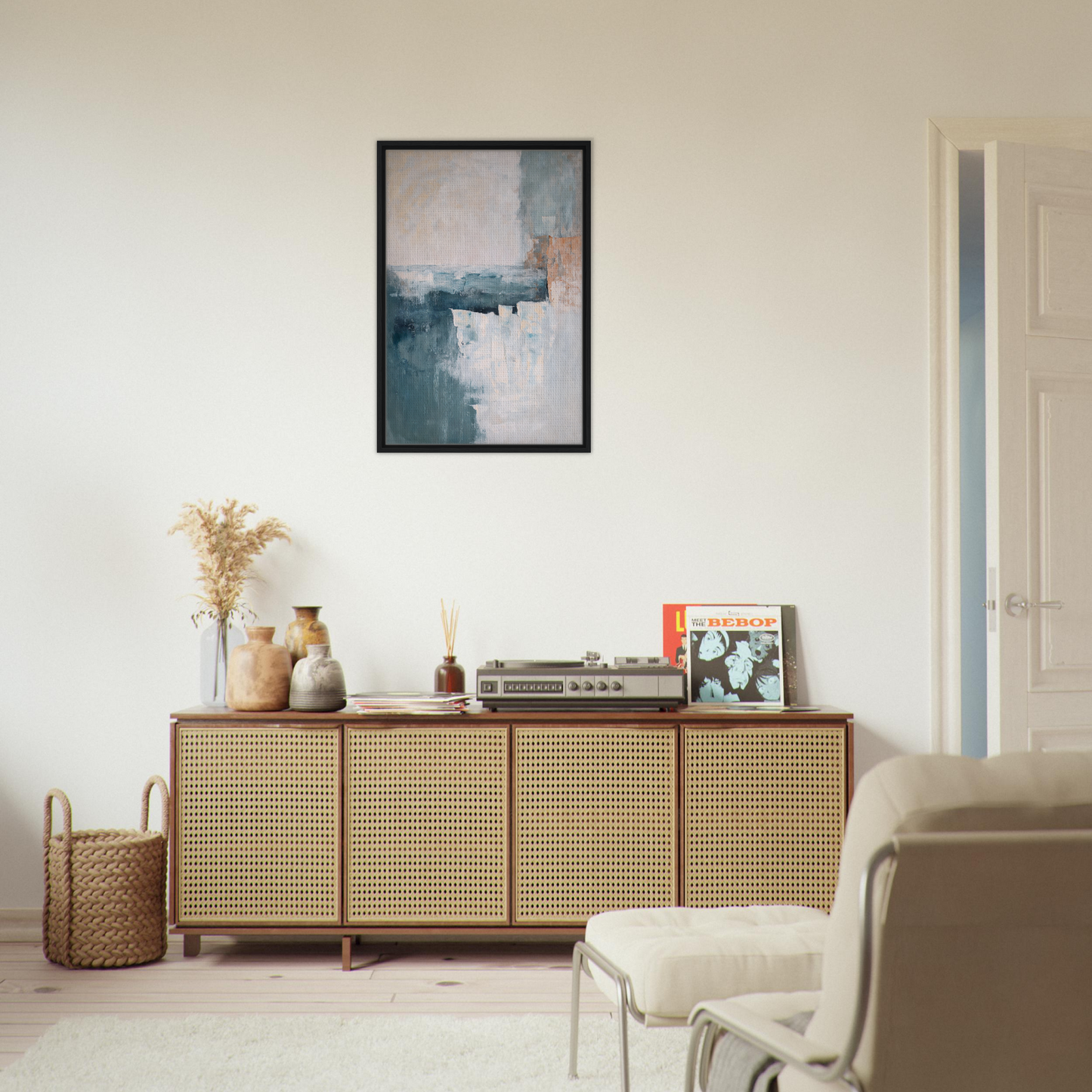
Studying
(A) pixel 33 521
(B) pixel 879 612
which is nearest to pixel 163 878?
(A) pixel 33 521

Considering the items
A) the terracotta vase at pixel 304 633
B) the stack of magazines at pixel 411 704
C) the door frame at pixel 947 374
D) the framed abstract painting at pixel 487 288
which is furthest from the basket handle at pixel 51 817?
the door frame at pixel 947 374

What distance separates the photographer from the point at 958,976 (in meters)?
1.29

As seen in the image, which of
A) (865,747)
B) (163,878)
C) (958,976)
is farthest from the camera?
(865,747)

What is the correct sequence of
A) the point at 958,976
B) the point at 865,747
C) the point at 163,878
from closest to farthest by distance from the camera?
the point at 958,976
the point at 163,878
the point at 865,747

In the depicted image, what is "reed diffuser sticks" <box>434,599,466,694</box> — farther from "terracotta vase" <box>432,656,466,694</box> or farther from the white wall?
the white wall

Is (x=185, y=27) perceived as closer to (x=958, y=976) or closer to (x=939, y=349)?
(x=939, y=349)

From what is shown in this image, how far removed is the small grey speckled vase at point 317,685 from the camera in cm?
315

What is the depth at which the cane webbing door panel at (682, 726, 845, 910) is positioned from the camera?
3.07 m

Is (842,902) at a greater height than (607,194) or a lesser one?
lesser

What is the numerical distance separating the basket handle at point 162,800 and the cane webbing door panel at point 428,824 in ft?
1.81

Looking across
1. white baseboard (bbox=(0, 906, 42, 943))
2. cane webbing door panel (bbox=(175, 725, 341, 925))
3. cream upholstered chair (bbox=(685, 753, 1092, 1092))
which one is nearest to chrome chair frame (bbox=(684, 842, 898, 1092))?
cream upholstered chair (bbox=(685, 753, 1092, 1092))

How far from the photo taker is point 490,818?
121 inches

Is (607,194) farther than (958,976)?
Yes

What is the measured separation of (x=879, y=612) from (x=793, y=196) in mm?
1435
